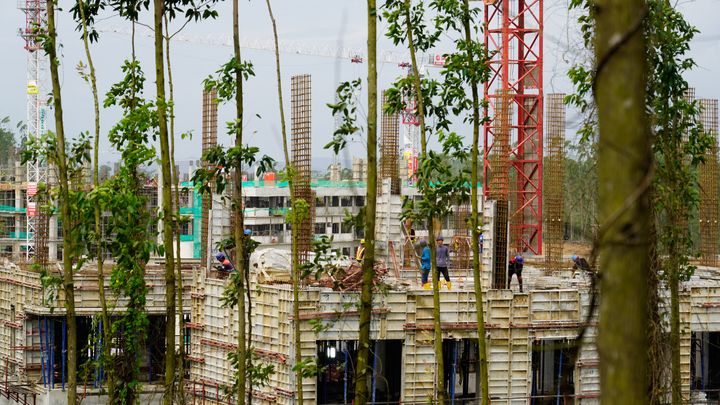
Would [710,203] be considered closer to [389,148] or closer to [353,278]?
[389,148]

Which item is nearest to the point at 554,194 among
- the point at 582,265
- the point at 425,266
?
the point at 425,266

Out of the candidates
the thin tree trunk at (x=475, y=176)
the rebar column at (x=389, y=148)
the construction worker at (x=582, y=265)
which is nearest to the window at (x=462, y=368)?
the thin tree trunk at (x=475, y=176)

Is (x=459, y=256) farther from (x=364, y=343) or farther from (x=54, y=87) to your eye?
(x=364, y=343)

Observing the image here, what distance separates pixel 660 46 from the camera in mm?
10633

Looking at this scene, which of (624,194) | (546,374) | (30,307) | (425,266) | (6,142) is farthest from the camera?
(6,142)

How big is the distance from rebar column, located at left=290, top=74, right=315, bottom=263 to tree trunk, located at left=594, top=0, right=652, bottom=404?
15906 millimetres

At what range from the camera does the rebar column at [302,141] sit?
18.6 metres

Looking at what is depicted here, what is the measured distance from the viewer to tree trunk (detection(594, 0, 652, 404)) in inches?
97.7

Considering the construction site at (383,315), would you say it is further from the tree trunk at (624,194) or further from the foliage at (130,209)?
the tree trunk at (624,194)

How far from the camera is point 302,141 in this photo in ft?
61.8

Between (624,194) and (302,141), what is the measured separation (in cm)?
1649

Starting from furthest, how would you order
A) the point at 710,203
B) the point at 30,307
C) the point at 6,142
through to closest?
the point at 6,142 → the point at 710,203 → the point at 30,307

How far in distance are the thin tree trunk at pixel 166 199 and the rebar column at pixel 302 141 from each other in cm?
813

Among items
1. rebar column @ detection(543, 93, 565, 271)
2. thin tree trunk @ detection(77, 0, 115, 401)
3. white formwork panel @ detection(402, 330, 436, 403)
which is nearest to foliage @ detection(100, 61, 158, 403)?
thin tree trunk @ detection(77, 0, 115, 401)
